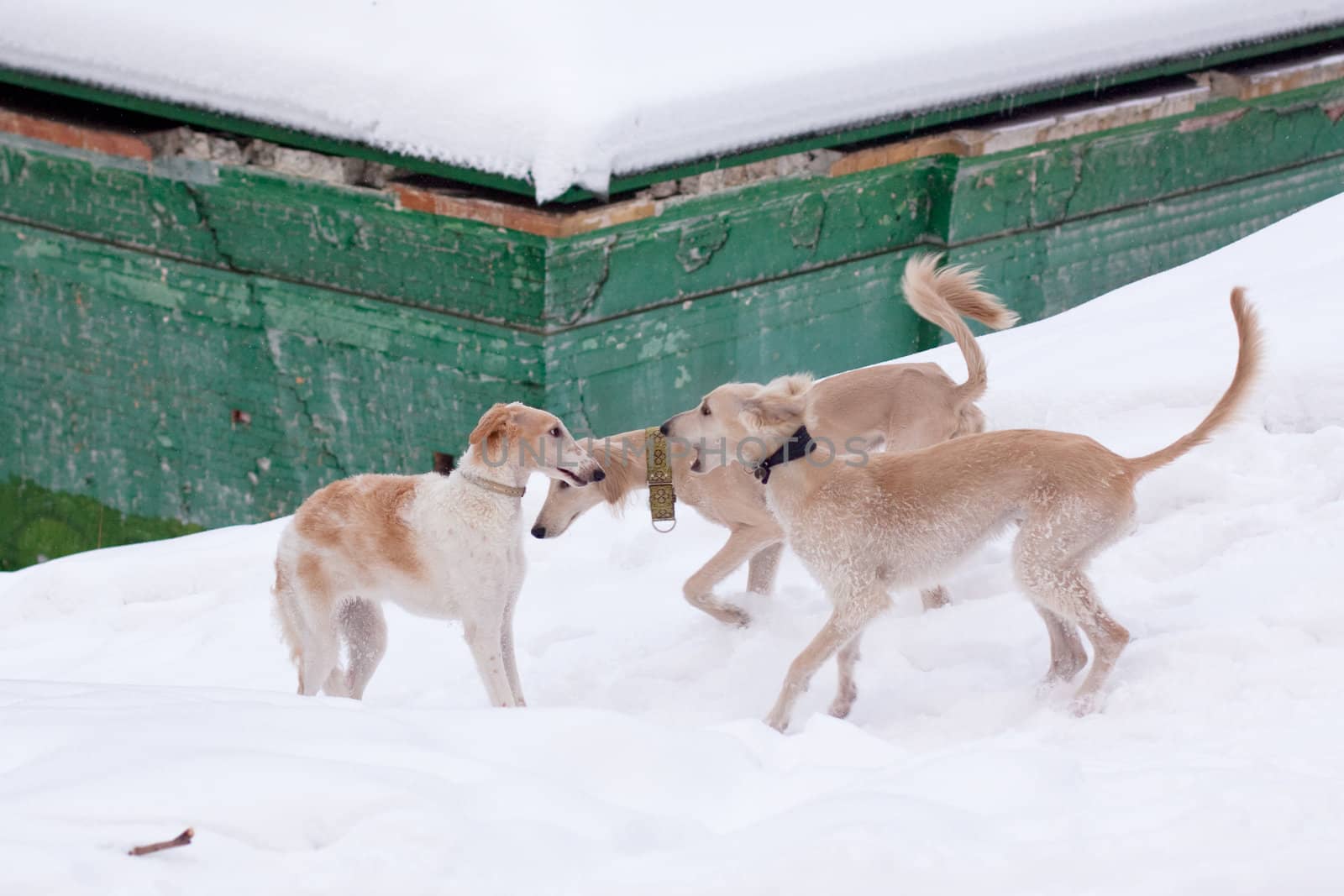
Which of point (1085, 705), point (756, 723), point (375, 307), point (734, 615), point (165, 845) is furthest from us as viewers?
point (375, 307)

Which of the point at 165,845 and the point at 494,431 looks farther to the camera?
the point at 494,431

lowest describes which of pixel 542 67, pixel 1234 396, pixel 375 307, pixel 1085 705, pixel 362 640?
pixel 362 640

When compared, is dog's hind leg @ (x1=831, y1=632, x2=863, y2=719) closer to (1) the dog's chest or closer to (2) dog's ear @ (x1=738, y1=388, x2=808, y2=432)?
(2) dog's ear @ (x1=738, y1=388, x2=808, y2=432)

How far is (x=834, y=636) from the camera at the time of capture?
4.85m

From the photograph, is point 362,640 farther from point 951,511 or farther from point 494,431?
point 951,511

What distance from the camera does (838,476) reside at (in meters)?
4.92

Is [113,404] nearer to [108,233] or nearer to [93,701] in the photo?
[108,233]

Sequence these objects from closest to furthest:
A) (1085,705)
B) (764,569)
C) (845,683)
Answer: (1085,705), (845,683), (764,569)

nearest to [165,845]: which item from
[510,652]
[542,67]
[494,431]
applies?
[494,431]

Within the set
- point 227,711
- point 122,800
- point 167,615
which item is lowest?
point 167,615

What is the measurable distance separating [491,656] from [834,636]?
122 centimetres

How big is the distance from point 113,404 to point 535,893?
20.9 feet

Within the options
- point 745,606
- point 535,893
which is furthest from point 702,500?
point 535,893

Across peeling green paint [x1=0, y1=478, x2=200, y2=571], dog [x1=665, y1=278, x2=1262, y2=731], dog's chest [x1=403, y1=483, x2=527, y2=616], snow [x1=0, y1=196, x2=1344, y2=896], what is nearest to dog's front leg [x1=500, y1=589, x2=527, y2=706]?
dog's chest [x1=403, y1=483, x2=527, y2=616]
